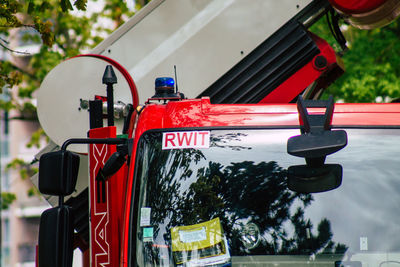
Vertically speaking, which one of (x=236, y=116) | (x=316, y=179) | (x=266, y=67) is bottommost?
(x=316, y=179)

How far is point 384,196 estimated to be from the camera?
3721 mm

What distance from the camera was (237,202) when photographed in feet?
12.4

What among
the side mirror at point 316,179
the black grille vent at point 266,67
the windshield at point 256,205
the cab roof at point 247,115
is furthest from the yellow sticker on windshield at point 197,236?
the black grille vent at point 266,67

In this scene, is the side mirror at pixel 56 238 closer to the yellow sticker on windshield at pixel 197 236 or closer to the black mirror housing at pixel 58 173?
the black mirror housing at pixel 58 173

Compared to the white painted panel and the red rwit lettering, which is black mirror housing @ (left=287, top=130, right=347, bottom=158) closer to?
the red rwit lettering

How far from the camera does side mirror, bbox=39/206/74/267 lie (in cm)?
387

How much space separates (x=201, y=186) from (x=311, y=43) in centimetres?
196

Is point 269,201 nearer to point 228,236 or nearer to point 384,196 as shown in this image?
point 228,236

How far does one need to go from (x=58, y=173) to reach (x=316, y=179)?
1.40 m

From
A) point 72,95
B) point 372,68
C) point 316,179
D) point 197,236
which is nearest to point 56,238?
point 197,236

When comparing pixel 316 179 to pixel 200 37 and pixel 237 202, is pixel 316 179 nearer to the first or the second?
pixel 237 202

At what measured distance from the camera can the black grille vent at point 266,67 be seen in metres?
5.28

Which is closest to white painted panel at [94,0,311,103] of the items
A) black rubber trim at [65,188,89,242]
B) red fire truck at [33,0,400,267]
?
black rubber trim at [65,188,89,242]

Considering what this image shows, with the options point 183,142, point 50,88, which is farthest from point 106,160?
point 50,88
